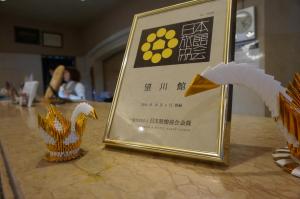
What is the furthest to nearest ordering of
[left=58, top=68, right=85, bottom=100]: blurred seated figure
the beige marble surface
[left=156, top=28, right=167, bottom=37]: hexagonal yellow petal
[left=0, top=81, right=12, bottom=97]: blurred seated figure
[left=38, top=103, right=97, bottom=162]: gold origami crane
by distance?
[left=58, top=68, right=85, bottom=100]: blurred seated figure < [left=0, top=81, right=12, bottom=97]: blurred seated figure < [left=156, top=28, right=167, bottom=37]: hexagonal yellow petal < [left=38, top=103, right=97, bottom=162]: gold origami crane < the beige marble surface

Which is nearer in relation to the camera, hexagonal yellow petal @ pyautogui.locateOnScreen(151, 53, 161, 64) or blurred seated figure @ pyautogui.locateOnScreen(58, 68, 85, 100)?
hexagonal yellow petal @ pyautogui.locateOnScreen(151, 53, 161, 64)

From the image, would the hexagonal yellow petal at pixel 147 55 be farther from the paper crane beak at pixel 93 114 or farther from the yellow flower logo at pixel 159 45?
the paper crane beak at pixel 93 114

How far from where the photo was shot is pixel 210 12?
0.46 metres

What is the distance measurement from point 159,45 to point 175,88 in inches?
4.7

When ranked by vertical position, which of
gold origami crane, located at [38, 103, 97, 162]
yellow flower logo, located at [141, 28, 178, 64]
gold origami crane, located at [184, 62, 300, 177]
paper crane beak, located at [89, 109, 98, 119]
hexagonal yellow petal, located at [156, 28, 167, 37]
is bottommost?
gold origami crane, located at [38, 103, 97, 162]

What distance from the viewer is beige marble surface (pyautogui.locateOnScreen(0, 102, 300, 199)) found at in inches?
11.4

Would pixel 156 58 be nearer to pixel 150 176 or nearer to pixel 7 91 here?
pixel 150 176

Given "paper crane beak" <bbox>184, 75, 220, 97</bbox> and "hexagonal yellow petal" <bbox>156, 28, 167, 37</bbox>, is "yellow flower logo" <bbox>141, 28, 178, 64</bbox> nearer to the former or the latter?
"hexagonal yellow petal" <bbox>156, 28, 167, 37</bbox>

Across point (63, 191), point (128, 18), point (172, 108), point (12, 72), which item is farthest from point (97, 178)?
point (12, 72)

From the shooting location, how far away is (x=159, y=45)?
0.51 m

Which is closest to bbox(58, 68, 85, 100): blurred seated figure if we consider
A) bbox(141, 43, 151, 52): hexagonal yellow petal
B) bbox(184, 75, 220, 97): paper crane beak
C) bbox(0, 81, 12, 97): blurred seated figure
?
bbox(0, 81, 12, 97): blurred seated figure

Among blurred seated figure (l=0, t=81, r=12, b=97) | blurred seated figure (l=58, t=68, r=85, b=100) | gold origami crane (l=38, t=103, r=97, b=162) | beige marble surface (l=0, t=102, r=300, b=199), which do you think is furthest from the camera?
blurred seated figure (l=58, t=68, r=85, b=100)

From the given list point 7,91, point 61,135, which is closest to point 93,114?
point 61,135

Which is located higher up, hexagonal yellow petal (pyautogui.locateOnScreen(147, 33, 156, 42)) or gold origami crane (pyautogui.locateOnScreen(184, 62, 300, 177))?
hexagonal yellow petal (pyautogui.locateOnScreen(147, 33, 156, 42))
